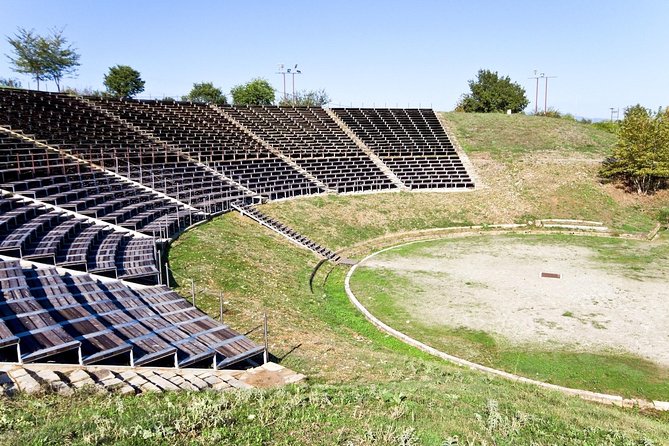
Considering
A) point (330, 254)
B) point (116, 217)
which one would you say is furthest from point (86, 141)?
point (330, 254)

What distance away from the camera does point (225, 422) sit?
6.61 metres

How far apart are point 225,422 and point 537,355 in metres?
10.6

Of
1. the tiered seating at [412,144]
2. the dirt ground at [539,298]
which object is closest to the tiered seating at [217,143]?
the tiered seating at [412,144]

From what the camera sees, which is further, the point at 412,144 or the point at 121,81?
the point at 121,81

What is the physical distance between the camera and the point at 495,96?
3029 inches

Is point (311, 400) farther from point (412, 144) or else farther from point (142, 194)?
point (412, 144)

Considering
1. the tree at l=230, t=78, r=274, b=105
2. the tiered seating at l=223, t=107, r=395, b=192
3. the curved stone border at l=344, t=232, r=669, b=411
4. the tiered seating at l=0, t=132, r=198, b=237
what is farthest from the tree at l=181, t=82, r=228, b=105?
the curved stone border at l=344, t=232, r=669, b=411

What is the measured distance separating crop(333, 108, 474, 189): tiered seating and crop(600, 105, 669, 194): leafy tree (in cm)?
1255

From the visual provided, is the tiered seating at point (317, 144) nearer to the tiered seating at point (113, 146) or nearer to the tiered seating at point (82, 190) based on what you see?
the tiered seating at point (113, 146)

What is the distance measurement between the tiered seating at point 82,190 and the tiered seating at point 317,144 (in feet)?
50.5

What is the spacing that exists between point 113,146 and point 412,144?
27.4 metres

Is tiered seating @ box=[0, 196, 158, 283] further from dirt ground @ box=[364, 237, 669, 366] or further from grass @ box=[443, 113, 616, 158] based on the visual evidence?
grass @ box=[443, 113, 616, 158]

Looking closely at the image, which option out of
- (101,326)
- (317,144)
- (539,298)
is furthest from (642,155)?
(101,326)

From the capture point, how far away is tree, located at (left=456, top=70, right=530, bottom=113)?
76625 millimetres
